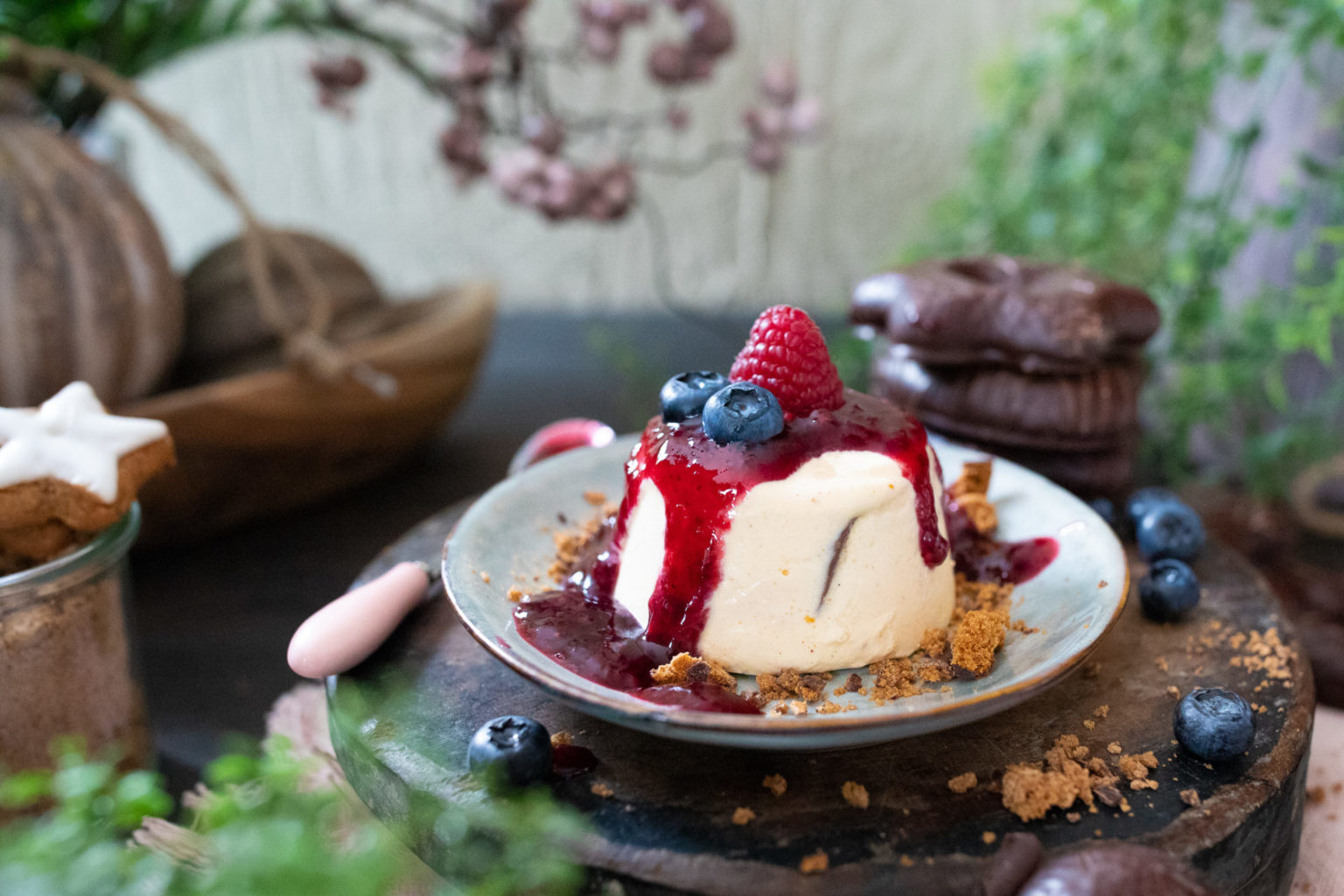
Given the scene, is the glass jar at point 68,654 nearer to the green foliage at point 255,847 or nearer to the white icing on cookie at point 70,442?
the white icing on cookie at point 70,442

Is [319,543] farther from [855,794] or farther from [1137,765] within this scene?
[1137,765]

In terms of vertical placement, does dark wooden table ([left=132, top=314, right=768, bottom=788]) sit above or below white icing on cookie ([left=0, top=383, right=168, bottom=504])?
below

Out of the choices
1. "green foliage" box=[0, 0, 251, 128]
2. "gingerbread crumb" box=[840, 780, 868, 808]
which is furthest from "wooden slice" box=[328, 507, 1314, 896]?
"green foliage" box=[0, 0, 251, 128]

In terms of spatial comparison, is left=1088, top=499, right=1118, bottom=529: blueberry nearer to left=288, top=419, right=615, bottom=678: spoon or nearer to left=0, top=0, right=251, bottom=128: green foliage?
left=288, top=419, right=615, bottom=678: spoon

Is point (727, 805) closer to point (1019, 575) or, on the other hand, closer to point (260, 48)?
point (1019, 575)

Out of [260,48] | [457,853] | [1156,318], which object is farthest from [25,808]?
[260,48]

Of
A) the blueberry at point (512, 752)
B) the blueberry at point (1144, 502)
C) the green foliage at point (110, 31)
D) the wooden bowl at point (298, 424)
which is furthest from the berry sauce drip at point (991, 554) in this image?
the green foliage at point (110, 31)

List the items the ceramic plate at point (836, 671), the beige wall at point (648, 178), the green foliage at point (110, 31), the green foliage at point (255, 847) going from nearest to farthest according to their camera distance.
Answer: the green foliage at point (255, 847), the ceramic plate at point (836, 671), the green foliage at point (110, 31), the beige wall at point (648, 178)
